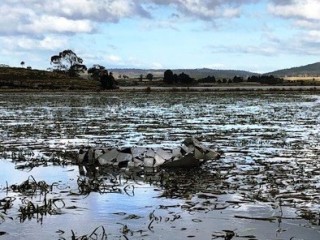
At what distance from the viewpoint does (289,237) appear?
7.18 meters

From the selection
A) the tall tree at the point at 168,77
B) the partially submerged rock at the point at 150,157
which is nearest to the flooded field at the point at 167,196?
the partially submerged rock at the point at 150,157

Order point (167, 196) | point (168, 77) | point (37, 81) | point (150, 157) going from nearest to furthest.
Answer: point (167, 196)
point (150, 157)
point (37, 81)
point (168, 77)

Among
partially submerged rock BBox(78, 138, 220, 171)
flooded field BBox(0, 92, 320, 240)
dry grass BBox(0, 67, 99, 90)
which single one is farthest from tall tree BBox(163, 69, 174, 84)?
partially submerged rock BBox(78, 138, 220, 171)

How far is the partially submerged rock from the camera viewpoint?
42.5ft

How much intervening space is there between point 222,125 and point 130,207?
54.6 ft

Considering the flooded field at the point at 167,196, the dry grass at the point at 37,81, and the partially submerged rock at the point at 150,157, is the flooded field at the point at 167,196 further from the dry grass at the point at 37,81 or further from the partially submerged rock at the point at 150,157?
the dry grass at the point at 37,81

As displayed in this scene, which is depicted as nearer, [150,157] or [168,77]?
[150,157]

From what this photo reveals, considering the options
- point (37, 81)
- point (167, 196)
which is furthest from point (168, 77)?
point (167, 196)

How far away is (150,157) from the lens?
13.2 meters

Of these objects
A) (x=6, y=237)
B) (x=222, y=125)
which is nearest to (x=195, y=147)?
(x=6, y=237)

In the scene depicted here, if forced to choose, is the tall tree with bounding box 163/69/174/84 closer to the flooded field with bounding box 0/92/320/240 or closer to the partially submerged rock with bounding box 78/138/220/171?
the flooded field with bounding box 0/92/320/240

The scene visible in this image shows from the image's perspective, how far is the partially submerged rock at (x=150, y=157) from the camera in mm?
12961

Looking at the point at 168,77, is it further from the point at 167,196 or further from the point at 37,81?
the point at 167,196

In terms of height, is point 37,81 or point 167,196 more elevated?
point 37,81
